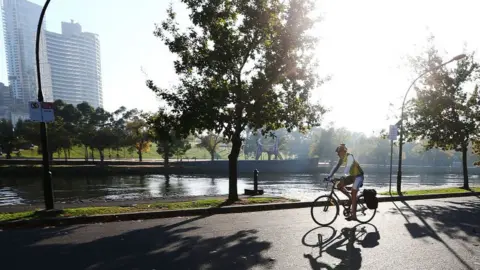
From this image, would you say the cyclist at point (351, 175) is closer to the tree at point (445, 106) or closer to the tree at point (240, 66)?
the tree at point (240, 66)

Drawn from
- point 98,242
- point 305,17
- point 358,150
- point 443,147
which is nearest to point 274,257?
point 98,242

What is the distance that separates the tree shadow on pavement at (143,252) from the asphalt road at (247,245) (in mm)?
14

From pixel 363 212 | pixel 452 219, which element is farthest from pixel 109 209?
pixel 452 219

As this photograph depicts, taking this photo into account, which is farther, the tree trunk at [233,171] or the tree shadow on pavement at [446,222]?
the tree trunk at [233,171]

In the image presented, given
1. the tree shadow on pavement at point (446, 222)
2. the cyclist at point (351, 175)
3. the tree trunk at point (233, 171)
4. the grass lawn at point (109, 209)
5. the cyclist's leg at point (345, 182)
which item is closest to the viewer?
the tree shadow on pavement at point (446, 222)

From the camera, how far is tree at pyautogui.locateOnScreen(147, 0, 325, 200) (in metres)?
10.8

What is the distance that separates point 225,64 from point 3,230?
299 inches

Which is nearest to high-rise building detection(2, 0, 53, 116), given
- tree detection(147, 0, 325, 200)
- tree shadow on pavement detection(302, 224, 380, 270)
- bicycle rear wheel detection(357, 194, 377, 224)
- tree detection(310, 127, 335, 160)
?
tree detection(310, 127, 335, 160)

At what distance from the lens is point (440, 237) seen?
6.60 metres

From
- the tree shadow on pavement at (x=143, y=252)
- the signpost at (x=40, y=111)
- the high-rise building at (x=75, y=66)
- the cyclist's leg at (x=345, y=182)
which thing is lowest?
the tree shadow on pavement at (x=143, y=252)

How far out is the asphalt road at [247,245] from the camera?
4.81m

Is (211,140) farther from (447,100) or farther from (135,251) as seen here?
(135,251)

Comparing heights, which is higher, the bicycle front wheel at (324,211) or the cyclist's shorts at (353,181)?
the cyclist's shorts at (353,181)

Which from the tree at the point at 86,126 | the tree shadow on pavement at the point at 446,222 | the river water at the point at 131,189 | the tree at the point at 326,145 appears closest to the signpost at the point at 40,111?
the river water at the point at 131,189
